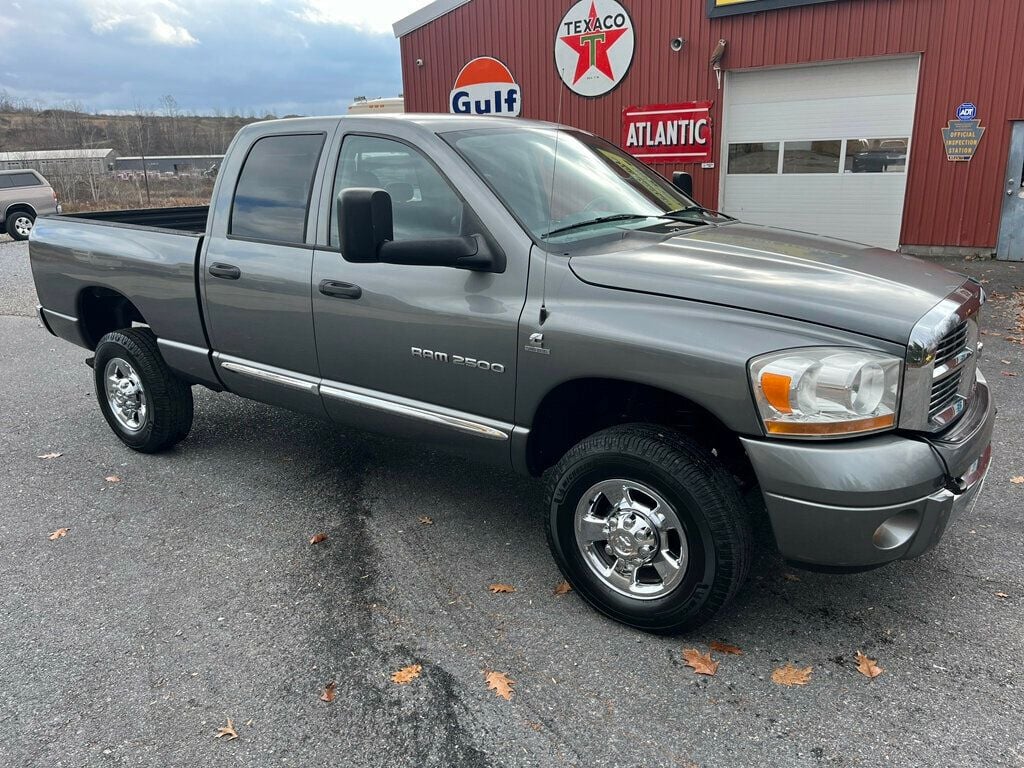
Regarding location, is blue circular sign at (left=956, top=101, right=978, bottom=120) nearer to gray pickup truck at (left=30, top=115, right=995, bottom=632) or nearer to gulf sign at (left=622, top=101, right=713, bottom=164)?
gulf sign at (left=622, top=101, right=713, bottom=164)

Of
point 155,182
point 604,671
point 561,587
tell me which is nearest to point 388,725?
point 604,671

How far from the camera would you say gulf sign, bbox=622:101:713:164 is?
1387 centimetres

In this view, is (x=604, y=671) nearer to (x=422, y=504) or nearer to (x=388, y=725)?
(x=388, y=725)

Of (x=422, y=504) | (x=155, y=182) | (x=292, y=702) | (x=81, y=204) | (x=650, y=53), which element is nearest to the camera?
(x=292, y=702)

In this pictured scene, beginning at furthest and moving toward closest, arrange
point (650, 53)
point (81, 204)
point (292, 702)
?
point (81, 204) → point (650, 53) → point (292, 702)

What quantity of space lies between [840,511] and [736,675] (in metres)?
0.75

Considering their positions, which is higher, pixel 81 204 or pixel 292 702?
pixel 81 204

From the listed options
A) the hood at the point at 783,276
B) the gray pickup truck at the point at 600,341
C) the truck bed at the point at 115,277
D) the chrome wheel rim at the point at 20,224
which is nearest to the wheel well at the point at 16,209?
the chrome wheel rim at the point at 20,224

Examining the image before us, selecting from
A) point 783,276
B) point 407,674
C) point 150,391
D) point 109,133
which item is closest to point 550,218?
point 783,276

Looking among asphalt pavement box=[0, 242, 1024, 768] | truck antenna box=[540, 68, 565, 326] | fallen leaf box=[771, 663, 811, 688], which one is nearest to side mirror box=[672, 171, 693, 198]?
truck antenna box=[540, 68, 565, 326]

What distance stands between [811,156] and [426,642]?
40.6ft

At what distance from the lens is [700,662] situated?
288cm

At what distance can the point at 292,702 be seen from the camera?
271 cm

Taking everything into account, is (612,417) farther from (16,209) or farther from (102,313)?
(16,209)
